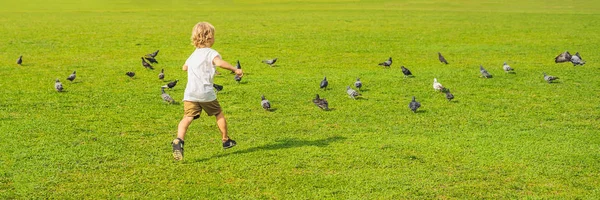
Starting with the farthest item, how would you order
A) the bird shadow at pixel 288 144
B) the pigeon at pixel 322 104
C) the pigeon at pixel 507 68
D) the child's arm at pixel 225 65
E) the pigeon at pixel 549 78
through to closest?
the pigeon at pixel 507 68
the pigeon at pixel 549 78
the pigeon at pixel 322 104
the bird shadow at pixel 288 144
the child's arm at pixel 225 65

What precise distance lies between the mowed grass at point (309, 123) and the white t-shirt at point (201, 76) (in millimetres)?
1018

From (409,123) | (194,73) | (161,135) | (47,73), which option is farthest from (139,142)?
(47,73)

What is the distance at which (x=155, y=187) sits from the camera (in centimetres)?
984

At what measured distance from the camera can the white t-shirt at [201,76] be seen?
11.3 m

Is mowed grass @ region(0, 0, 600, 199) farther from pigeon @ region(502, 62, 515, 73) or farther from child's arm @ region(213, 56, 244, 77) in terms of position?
child's arm @ region(213, 56, 244, 77)

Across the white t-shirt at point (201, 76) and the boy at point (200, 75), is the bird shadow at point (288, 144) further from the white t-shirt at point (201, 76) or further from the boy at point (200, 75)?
the white t-shirt at point (201, 76)

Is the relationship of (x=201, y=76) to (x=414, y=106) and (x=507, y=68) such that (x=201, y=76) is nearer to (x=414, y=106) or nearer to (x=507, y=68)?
(x=414, y=106)

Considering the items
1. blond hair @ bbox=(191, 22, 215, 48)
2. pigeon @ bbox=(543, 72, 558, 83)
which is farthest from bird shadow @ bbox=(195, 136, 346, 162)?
pigeon @ bbox=(543, 72, 558, 83)

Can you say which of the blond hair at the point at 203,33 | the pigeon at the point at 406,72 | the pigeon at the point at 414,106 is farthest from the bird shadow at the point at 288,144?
the pigeon at the point at 406,72

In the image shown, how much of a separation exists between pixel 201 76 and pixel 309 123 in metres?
3.44

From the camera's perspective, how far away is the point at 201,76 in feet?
37.3

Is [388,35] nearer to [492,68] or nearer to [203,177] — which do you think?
[492,68]

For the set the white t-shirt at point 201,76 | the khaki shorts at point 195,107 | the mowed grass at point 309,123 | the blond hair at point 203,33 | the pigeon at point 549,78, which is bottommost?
the mowed grass at point 309,123

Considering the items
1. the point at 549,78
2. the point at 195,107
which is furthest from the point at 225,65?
the point at 549,78
